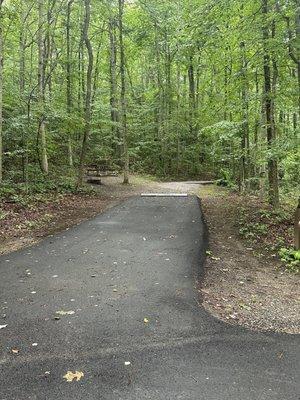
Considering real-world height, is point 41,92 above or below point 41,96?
above

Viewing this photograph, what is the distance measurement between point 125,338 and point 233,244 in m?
5.20

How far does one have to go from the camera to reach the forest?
1001 centimetres

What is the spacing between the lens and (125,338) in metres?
4.08

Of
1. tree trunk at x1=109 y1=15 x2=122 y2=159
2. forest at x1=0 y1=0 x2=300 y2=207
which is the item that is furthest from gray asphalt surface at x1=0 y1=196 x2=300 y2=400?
tree trunk at x1=109 y1=15 x2=122 y2=159

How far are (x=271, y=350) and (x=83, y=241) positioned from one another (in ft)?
17.0

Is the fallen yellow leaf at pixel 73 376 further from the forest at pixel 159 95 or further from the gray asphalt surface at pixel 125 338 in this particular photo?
the forest at pixel 159 95

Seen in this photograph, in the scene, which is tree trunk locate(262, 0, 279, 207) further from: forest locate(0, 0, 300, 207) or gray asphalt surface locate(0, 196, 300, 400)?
gray asphalt surface locate(0, 196, 300, 400)

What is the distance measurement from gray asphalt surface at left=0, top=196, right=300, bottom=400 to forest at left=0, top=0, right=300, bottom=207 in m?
5.56

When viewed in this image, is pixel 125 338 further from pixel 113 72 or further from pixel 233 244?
pixel 113 72

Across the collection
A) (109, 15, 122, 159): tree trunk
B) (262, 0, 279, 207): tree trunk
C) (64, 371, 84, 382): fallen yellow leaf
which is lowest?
(64, 371, 84, 382): fallen yellow leaf

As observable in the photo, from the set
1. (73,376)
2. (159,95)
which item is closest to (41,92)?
(159,95)

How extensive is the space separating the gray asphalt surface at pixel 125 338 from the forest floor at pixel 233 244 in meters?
→ 0.36

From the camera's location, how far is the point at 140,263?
677 centimetres

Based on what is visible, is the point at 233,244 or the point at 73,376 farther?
the point at 233,244
